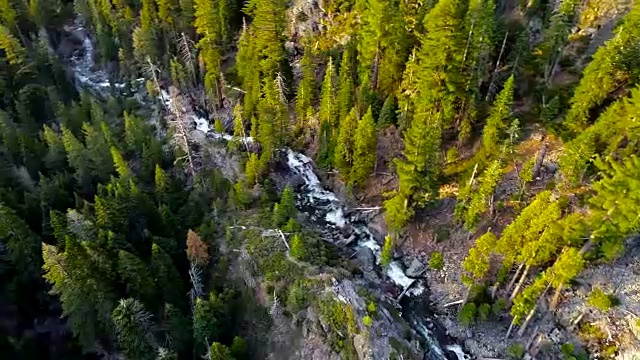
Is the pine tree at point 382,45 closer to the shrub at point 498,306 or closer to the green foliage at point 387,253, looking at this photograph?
the green foliage at point 387,253

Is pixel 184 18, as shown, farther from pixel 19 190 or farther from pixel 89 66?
pixel 19 190

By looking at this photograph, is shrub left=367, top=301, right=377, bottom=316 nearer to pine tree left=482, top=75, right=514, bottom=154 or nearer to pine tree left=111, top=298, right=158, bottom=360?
pine tree left=111, top=298, right=158, bottom=360

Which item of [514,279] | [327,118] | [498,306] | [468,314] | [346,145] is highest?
[327,118]

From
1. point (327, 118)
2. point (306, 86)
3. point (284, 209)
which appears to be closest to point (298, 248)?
point (284, 209)

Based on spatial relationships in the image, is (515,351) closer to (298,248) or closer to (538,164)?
(538,164)

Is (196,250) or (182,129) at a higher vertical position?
(182,129)

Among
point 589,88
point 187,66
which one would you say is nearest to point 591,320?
point 589,88

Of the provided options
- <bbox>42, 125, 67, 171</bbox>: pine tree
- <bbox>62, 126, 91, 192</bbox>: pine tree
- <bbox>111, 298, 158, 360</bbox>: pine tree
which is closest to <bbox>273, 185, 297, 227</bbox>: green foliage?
<bbox>111, 298, 158, 360</bbox>: pine tree
